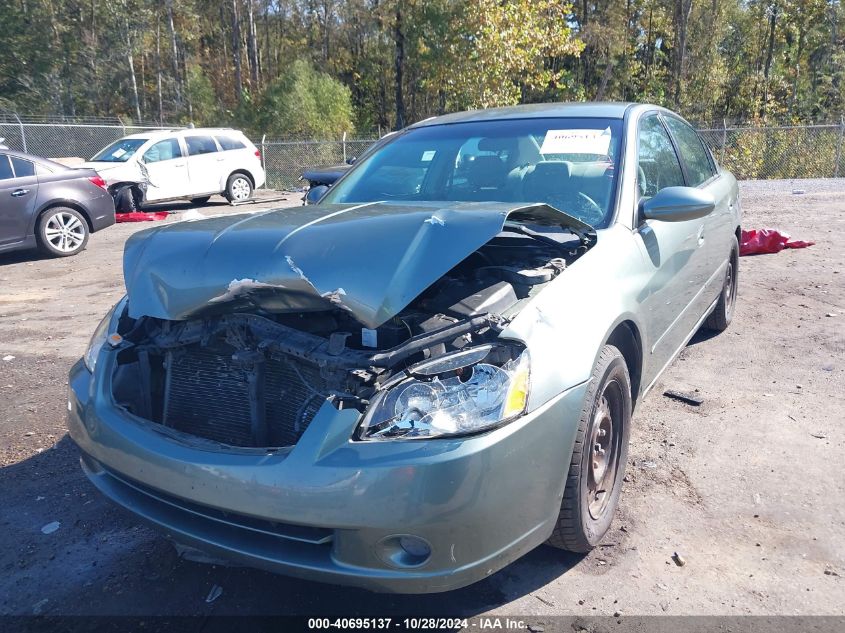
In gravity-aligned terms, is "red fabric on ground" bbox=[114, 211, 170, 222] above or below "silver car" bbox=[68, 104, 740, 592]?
below

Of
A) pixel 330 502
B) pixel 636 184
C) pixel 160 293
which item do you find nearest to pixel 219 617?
pixel 330 502

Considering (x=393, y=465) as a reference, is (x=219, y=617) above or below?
below

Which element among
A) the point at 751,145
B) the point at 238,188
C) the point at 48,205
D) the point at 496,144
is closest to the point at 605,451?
the point at 496,144

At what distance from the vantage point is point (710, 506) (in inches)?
127

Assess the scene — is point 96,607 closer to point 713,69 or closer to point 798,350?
point 798,350

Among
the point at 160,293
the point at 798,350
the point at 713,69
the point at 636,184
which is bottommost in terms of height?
the point at 798,350

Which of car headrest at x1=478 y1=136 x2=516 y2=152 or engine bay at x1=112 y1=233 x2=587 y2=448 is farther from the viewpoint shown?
car headrest at x1=478 y1=136 x2=516 y2=152

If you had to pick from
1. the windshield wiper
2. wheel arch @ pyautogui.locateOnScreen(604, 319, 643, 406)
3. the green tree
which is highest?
the green tree

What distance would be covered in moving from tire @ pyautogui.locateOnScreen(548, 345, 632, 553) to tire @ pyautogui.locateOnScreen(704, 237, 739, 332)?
292 cm

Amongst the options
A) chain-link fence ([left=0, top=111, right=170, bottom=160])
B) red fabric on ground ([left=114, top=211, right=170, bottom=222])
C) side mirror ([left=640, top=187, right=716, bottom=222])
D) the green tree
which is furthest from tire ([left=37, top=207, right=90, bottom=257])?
the green tree

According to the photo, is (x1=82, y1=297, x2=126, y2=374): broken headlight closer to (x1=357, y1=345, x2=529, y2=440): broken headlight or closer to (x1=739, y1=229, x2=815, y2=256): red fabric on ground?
(x1=357, y1=345, x2=529, y2=440): broken headlight

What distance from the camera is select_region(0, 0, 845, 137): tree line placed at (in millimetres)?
31656

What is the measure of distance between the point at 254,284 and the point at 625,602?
176 centimetres

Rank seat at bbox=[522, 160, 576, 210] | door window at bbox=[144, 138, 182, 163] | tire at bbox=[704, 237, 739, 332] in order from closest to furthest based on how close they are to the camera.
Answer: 1. seat at bbox=[522, 160, 576, 210]
2. tire at bbox=[704, 237, 739, 332]
3. door window at bbox=[144, 138, 182, 163]
